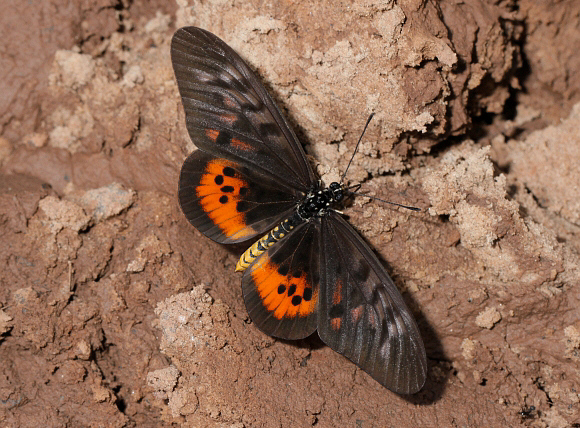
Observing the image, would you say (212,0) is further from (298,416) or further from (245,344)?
(298,416)

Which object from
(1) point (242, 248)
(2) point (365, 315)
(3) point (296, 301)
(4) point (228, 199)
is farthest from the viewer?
(1) point (242, 248)

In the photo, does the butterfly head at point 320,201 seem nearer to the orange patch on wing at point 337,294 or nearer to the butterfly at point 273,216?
the butterfly at point 273,216

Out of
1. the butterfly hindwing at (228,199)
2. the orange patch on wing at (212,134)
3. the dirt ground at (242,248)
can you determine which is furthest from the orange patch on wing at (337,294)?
the orange patch on wing at (212,134)

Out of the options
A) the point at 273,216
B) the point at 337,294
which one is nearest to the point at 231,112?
the point at 273,216

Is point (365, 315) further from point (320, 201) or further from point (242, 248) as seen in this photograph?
point (242, 248)

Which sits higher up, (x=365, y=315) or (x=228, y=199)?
(x=228, y=199)

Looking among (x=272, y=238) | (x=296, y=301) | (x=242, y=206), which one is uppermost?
(x=242, y=206)

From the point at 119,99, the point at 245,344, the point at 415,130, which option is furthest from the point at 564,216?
the point at 119,99

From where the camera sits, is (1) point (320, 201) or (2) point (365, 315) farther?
(1) point (320, 201)

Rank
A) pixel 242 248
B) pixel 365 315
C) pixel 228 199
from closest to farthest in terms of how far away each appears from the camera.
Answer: pixel 365 315, pixel 228 199, pixel 242 248
